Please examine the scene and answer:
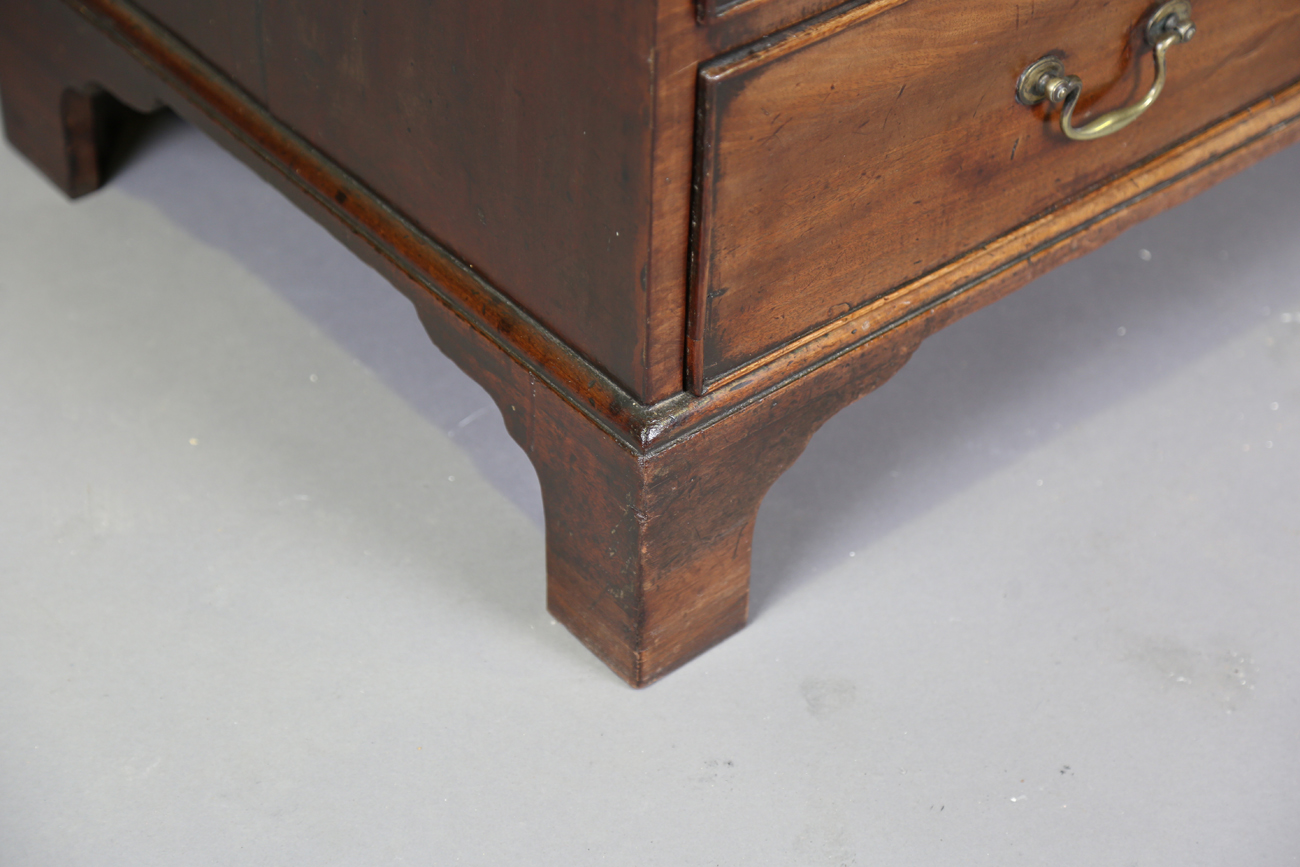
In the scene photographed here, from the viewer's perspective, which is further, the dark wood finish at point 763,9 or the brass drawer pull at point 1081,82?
the brass drawer pull at point 1081,82

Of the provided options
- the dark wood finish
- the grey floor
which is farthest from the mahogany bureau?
the grey floor

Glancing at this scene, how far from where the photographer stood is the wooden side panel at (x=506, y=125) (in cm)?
100

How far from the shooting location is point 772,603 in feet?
4.56

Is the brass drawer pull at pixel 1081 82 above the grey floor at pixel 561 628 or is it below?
above

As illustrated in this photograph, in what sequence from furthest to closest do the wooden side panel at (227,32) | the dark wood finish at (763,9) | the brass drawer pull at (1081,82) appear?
1. the wooden side panel at (227,32)
2. the brass drawer pull at (1081,82)
3. the dark wood finish at (763,9)

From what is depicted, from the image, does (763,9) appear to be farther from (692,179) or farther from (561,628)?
(561,628)

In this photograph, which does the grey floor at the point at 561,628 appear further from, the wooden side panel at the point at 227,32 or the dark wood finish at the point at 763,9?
the dark wood finish at the point at 763,9

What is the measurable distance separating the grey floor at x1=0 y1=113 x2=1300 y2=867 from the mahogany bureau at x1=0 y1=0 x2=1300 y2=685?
121 mm

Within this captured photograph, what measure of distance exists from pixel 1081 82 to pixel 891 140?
0.62 ft

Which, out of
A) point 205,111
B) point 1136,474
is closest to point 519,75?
point 205,111

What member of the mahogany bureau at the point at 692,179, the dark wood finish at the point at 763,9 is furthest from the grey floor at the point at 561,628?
the dark wood finish at the point at 763,9

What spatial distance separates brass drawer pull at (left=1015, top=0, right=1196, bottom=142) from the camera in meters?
→ 1.18

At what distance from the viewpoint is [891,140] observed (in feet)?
3.67

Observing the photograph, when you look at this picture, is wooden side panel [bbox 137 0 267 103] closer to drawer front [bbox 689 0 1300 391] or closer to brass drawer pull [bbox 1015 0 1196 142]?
drawer front [bbox 689 0 1300 391]
